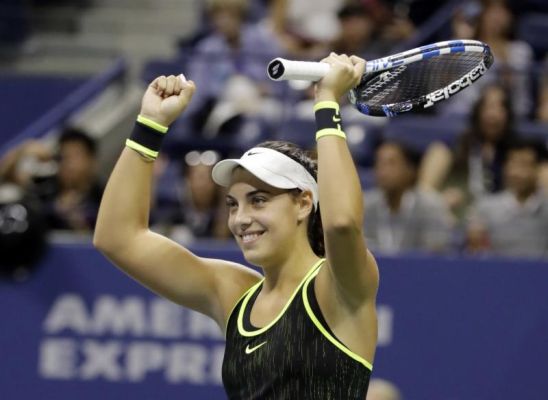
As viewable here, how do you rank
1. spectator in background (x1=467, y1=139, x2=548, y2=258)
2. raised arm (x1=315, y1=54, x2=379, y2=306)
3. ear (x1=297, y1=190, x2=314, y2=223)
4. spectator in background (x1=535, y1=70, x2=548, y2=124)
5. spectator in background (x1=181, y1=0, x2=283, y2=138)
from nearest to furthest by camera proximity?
1. raised arm (x1=315, y1=54, x2=379, y2=306)
2. ear (x1=297, y1=190, x2=314, y2=223)
3. spectator in background (x1=467, y1=139, x2=548, y2=258)
4. spectator in background (x1=535, y1=70, x2=548, y2=124)
5. spectator in background (x1=181, y1=0, x2=283, y2=138)

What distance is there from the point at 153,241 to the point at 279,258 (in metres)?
0.43

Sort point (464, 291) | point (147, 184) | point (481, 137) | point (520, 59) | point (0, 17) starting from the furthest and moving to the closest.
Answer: point (0, 17) → point (520, 59) → point (481, 137) → point (464, 291) → point (147, 184)

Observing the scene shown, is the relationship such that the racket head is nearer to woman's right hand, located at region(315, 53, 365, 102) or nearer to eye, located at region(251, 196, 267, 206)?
woman's right hand, located at region(315, 53, 365, 102)

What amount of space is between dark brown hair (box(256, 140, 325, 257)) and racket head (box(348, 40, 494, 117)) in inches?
7.7

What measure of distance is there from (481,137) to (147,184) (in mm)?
3905

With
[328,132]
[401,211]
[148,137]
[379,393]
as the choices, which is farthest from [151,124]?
[401,211]

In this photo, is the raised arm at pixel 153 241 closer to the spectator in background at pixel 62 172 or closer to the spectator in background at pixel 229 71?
the spectator in background at pixel 62 172

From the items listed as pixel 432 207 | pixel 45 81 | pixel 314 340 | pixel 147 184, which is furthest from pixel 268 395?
pixel 45 81

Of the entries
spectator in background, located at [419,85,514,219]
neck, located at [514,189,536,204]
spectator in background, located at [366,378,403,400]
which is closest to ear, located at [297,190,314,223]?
spectator in background, located at [366,378,403,400]

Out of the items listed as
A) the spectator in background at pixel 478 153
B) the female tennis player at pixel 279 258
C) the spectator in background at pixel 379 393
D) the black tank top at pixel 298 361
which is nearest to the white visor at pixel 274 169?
the female tennis player at pixel 279 258

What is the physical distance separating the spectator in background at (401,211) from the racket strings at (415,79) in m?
3.01

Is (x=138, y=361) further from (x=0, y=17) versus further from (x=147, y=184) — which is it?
(x=0, y=17)

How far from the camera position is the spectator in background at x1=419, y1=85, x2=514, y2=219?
23.7 feet

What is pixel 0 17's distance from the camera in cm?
1030
